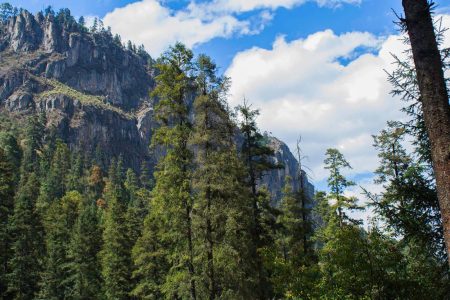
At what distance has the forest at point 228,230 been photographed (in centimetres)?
1115

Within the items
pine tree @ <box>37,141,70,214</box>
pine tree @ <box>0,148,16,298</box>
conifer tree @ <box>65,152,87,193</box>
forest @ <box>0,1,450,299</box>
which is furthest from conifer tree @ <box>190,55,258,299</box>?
conifer tree @ <box>65,152,87,193</box>

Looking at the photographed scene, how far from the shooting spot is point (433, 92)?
5.44m

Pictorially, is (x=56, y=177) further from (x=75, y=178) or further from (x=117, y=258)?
(x=117, y=258)

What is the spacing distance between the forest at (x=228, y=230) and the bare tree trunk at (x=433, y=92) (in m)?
0.05

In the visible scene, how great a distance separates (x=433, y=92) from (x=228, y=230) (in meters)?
14.7

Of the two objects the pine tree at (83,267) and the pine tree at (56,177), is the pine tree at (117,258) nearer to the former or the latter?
the pine tree at (83,267)

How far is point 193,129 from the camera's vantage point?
20109mm

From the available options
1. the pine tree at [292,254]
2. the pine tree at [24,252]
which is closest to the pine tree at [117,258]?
the pine tree at [24,252]

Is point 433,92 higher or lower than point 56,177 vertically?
lower

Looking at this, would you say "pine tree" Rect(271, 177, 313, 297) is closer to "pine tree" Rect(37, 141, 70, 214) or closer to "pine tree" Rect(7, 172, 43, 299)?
"pine tree" Rect(7, 172, 43, 299)

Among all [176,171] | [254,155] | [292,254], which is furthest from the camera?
[292,254]

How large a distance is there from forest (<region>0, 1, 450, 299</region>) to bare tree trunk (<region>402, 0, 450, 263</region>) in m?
0.05

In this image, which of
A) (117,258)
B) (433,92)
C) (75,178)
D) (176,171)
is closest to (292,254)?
(176,171)

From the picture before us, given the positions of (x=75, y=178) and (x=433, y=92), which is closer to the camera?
(x=433, y=92)
